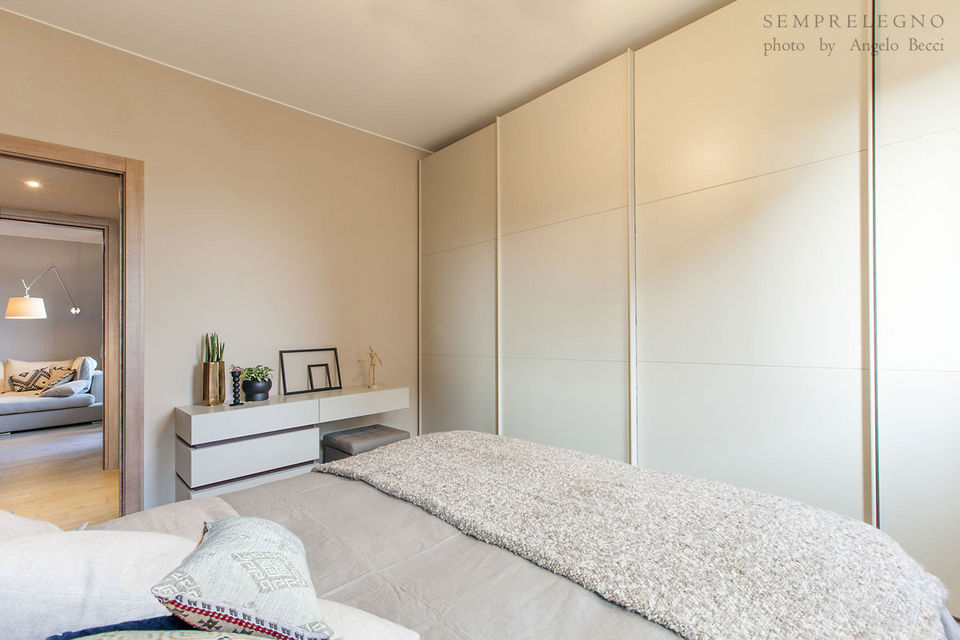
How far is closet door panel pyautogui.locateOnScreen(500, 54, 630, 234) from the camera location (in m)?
2.53

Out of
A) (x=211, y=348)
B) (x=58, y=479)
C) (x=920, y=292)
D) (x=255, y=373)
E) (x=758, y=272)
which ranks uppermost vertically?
(x=758, y=272)

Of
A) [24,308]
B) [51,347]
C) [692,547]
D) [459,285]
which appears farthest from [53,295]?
[692,547]

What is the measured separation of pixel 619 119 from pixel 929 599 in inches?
93.7

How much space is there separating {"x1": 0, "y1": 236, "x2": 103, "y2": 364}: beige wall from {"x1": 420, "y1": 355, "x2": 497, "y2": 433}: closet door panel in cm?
362

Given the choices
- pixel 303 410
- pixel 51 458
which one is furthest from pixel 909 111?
pixel 51 458

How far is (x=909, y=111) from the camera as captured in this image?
167 centimetres

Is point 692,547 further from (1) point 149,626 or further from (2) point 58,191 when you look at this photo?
(2) point 58,191

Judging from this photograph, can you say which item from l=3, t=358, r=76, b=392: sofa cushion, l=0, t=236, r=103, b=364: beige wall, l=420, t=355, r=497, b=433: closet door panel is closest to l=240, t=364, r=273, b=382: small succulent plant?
l=420, t=355, r=497, b=433: closet door panel

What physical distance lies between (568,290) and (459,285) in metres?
1.08

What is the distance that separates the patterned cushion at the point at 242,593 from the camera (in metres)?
0.58

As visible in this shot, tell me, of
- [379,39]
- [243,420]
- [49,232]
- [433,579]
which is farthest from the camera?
[49,232]

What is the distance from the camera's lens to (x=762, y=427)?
79.5 inches

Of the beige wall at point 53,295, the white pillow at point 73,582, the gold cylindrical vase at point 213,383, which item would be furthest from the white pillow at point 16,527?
the beige wall at point 53,295

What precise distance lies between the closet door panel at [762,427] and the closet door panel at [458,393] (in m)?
1.21
